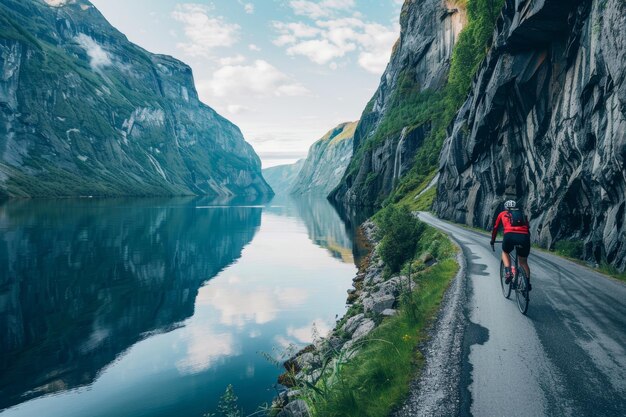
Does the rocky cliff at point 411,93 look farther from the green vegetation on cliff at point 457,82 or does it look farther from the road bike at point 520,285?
the road bike at point 520,285

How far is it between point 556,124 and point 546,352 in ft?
77.8

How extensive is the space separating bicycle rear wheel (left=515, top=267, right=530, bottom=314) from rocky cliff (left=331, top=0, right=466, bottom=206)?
91.2 metres

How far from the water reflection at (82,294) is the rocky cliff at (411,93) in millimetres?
65299

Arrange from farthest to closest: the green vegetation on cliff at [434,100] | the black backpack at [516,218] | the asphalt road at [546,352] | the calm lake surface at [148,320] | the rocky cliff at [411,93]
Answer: the rocky cliff at [411,93] < the green vegetation on cliff at [434,100] < the calm lake surface at [148,320] < the black backpack at [516,218] < the asphalt road at [546,352]

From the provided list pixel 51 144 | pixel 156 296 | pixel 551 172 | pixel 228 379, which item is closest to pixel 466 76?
pixel 551 172

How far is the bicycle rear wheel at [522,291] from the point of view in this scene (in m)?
11.2

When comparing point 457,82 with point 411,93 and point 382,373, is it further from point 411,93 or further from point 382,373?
point 382,373

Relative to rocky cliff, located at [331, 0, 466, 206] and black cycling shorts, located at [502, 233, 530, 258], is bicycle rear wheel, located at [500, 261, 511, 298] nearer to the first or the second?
black cycling shorts, located at [502, 233, 530, 258]

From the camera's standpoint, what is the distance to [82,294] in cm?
2691

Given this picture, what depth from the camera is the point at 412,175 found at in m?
92.7

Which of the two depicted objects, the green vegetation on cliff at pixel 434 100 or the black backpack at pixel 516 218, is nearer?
the black backpack at pixel 516 218

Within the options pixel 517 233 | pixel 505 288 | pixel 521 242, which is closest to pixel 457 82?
pixel 505 288

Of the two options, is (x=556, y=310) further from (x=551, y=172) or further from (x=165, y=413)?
(x=551, y=172)

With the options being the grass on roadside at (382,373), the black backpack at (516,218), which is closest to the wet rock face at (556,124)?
the black backpack at (516,218)
